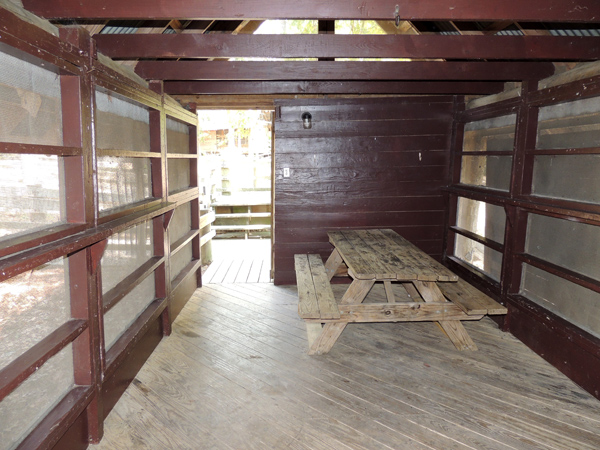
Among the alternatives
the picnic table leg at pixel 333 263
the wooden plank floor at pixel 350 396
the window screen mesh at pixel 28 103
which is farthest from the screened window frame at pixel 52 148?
the picnic table leg at pixel 333 263

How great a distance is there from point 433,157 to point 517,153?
160cm

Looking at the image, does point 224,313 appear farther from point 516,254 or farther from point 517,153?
point 517,153

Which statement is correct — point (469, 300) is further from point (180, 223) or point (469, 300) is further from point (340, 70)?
point (180, 223)

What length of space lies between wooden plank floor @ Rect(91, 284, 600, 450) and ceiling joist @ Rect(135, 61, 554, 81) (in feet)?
7.74

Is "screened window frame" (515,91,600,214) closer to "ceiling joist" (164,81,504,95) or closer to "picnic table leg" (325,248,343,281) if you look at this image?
"ceiling joist" (164,81,504,95)

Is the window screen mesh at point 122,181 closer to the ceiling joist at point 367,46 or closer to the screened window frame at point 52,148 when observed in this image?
the screened window frame at point 52,148

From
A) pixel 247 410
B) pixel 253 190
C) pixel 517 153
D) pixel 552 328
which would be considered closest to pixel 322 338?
pixel 247 410

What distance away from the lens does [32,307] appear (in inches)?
80.2

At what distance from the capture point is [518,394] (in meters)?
3.04

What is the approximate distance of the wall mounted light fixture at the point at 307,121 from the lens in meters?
5.36

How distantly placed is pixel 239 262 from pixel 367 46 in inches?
181

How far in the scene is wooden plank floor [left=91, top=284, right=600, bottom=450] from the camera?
8.41 feet

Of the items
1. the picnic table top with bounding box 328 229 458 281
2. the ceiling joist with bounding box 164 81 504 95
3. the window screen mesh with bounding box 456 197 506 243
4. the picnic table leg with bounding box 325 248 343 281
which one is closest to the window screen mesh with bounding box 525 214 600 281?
the window screen mesh with bounding box 456 197 506 243

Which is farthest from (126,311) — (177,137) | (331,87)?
(331,87)
